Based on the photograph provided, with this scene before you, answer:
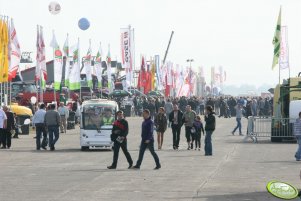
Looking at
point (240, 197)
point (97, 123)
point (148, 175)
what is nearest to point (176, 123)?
point (97, 123)

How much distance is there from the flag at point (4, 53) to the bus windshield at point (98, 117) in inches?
398

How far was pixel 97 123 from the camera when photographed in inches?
1314

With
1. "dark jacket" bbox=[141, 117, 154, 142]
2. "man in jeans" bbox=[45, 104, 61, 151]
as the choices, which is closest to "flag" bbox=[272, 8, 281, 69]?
"man in jeans" bbox=[45, 104, 61, 151]

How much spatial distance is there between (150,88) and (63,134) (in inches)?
1862

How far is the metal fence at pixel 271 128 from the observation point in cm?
3830

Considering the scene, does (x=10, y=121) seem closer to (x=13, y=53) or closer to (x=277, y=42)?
(x=13, y=53)

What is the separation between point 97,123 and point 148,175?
10.9 m

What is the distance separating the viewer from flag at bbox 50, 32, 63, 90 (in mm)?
54156

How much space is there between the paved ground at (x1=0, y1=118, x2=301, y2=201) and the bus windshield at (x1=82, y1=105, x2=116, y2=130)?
991mm

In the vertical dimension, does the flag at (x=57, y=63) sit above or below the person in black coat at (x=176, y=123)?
above

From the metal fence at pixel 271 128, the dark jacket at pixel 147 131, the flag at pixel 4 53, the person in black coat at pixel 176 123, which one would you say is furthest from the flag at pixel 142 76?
the dark jacket at pixel 147 131

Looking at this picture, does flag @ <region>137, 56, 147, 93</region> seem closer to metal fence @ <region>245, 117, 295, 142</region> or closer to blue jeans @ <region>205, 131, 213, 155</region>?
metal fence @ <region>245, 117, 295, 142</region>

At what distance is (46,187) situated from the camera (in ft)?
64.3

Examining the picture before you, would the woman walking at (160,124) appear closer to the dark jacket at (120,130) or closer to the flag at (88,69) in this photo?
the dark jacket at (120,130)
